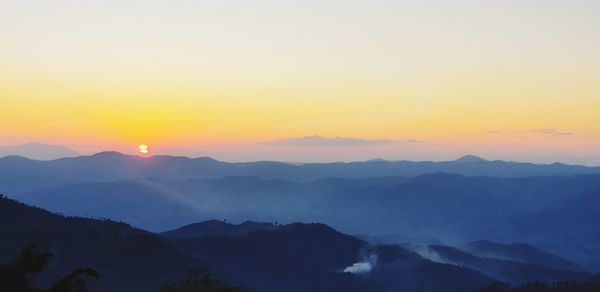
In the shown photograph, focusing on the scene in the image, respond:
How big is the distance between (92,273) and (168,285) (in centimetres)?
2229

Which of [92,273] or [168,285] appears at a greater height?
[92,273]

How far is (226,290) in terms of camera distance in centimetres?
5809

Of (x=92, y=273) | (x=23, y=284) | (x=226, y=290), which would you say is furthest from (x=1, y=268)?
(x=226, y=290)

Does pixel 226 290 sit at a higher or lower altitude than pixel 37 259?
lower

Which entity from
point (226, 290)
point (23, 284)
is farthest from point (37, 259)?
point (226, 290)

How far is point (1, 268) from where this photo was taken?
39625mm

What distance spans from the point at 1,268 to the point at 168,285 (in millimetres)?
23034

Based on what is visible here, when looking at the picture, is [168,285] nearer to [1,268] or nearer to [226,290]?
[226,290]

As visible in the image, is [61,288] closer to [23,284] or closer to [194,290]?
[23,284]

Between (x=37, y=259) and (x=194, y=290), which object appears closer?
(x=37, y=259)

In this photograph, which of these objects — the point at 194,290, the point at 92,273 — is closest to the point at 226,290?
the point at 194,290

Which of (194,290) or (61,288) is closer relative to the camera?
(61,288)

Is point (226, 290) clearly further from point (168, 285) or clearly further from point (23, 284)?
point (23, 284)

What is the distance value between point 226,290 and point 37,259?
20.6 metres
